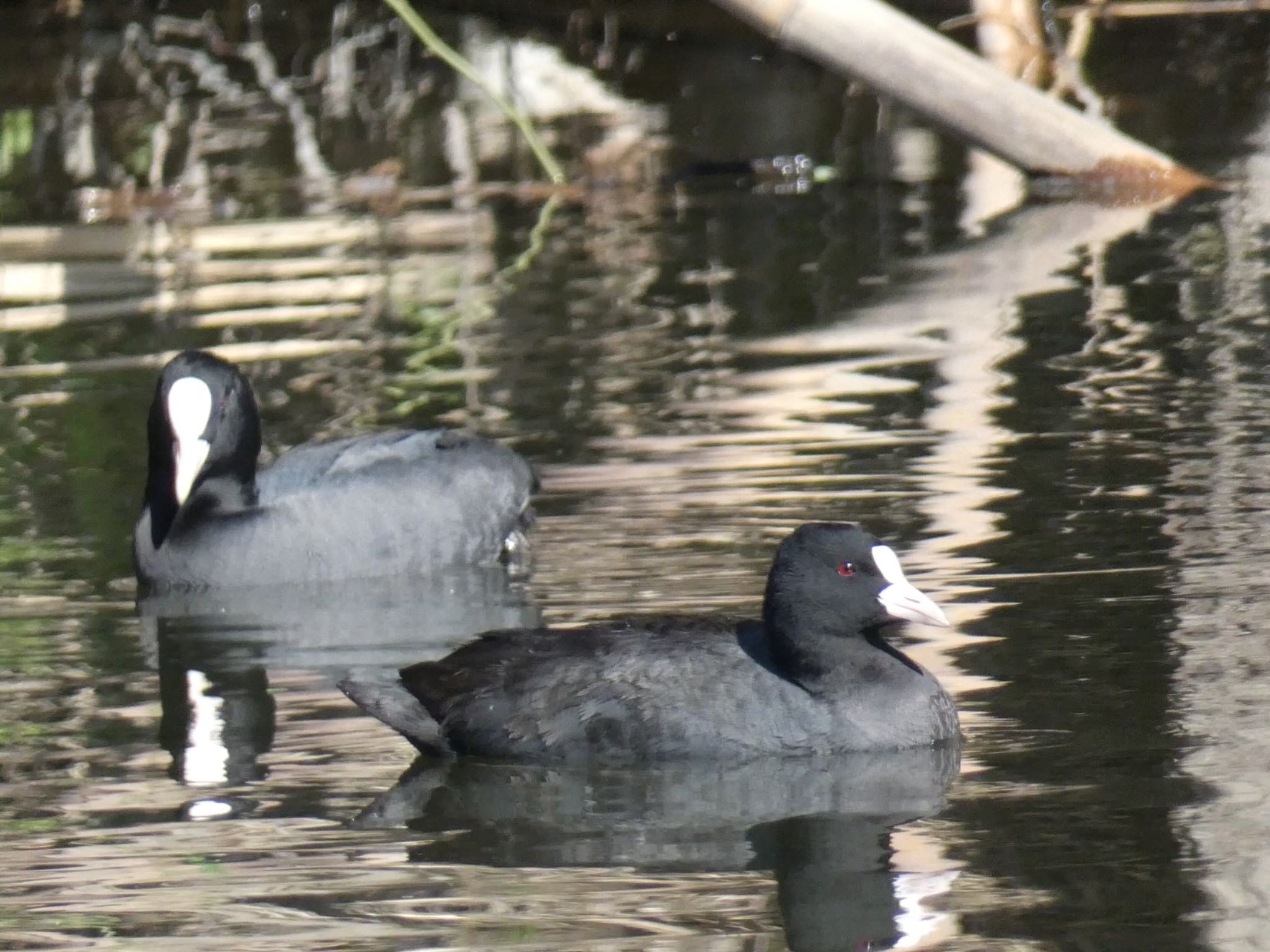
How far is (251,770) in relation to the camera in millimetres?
6371

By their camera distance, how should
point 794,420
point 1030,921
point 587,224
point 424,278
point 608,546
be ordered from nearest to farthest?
point 1030,921
point 608,546
point 794,420
point 424,278
point 587,224

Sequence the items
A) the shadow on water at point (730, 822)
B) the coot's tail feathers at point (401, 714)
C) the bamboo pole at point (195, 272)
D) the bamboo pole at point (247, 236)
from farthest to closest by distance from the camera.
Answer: the bamboo pole at point (247, 236)
the bamboo pole at point (195, 272)
the coot's tail feathers at point (401, 714)
the shadow on water at point (730, 822)

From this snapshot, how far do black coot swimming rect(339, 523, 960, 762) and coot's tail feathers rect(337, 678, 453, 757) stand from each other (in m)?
0.06

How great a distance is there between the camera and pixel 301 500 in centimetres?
841

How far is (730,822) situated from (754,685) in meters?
0.46

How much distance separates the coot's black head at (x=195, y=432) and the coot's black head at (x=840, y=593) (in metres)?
2.89

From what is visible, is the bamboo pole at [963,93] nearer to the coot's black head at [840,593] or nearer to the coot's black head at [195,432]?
the coot's black head at [195,432]

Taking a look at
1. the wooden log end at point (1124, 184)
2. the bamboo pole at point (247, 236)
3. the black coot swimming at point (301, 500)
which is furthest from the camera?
the bamboo pole at point (247, 236)

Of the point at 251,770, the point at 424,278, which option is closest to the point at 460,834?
the point at 251,770

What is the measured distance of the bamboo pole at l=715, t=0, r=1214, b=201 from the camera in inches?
476

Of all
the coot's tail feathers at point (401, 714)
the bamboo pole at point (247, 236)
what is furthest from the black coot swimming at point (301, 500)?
the bamboo pole at point (247, 236)

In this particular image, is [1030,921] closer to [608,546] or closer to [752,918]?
[752,918]

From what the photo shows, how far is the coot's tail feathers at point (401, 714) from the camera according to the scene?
6379 mm

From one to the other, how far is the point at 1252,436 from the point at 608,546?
240 centimetres
